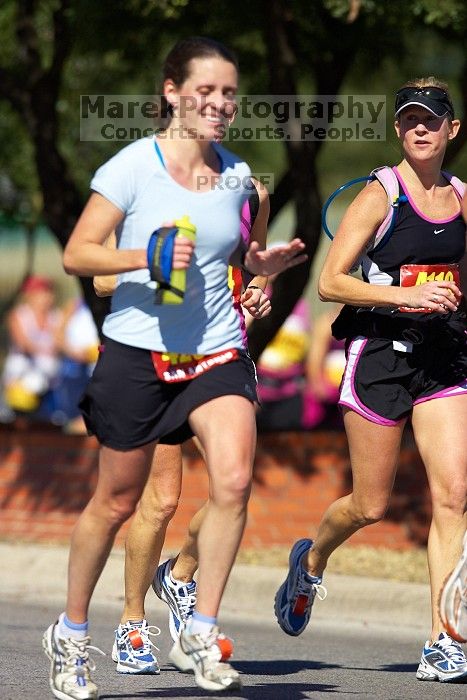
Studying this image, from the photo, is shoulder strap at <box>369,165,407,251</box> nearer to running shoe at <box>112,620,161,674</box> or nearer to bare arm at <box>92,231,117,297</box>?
bare arm at <box>92,231,117,297</box>

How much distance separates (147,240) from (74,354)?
1170 cm

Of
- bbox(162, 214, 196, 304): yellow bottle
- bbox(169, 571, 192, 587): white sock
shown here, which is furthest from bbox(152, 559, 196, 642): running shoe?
bbox(162, 214, 196, 304): yellow bottle

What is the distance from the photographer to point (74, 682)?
4926 mm

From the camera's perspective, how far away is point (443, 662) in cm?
589

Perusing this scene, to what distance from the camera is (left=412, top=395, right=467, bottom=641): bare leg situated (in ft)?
19.5

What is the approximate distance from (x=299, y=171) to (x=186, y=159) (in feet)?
18.3

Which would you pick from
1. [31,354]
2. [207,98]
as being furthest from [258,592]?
[31,354]

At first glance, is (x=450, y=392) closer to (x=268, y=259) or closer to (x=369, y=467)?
(x=369, y=467)

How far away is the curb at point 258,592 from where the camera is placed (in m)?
8.63

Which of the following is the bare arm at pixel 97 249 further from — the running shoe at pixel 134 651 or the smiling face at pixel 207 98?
the running shoe at pixel 134 651

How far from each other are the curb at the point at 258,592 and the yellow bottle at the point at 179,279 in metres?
4.35

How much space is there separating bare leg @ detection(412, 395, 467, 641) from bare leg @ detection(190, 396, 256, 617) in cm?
133

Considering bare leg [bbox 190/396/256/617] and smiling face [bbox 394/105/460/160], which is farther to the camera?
smiling face [bbox 394/105/460/160]

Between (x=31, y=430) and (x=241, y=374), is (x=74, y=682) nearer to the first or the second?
(x=241, y=374)
